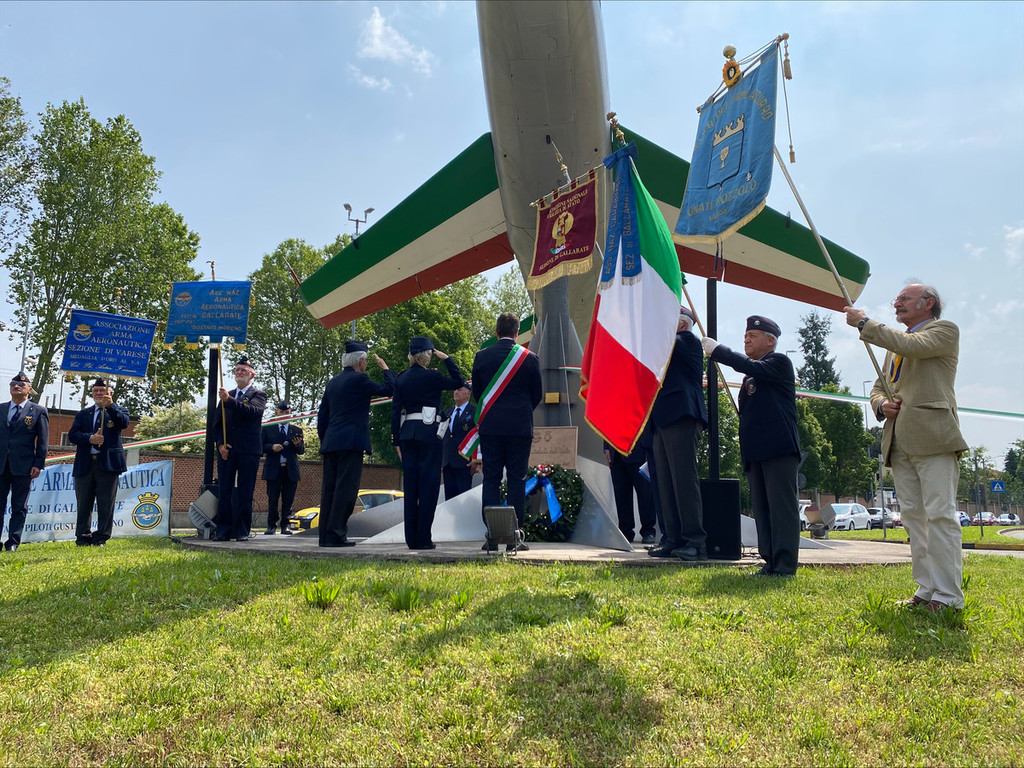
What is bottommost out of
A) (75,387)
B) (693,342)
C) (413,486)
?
(413,486)

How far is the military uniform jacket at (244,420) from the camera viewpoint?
744 cm

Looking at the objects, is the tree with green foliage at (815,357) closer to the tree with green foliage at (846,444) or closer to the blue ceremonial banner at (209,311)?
the tree with green foliage at (846,444)

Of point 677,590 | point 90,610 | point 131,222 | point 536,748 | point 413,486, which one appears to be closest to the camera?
point 536,748

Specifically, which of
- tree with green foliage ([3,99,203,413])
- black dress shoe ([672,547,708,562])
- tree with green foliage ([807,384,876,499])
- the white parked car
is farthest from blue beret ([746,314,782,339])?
tree with green foliage ([807,384,876,499])

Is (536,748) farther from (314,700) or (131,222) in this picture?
(131,222)

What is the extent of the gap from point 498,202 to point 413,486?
6.53 m

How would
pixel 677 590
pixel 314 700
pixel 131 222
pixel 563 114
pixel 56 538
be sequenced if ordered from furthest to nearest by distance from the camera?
1. pixel 131 222
2. pixel 56 538
3. pixel 563 114
4. pixel 677 590
5. pixel 314 700

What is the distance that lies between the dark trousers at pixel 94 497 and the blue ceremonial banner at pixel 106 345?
1.66m

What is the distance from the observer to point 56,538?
9781mm

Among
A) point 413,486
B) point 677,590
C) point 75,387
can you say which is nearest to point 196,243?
point 75,387

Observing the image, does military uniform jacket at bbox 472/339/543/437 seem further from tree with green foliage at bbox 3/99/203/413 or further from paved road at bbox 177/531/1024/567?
tree with green foliage at bbox 3/99/203/413

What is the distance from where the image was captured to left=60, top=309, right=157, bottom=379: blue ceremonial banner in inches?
345

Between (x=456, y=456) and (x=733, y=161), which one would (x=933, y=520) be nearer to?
(x=733, y=161)

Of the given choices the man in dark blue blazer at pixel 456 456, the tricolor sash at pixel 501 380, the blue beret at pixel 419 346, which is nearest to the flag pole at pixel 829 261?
the tricolor sash at pixel 501 380
